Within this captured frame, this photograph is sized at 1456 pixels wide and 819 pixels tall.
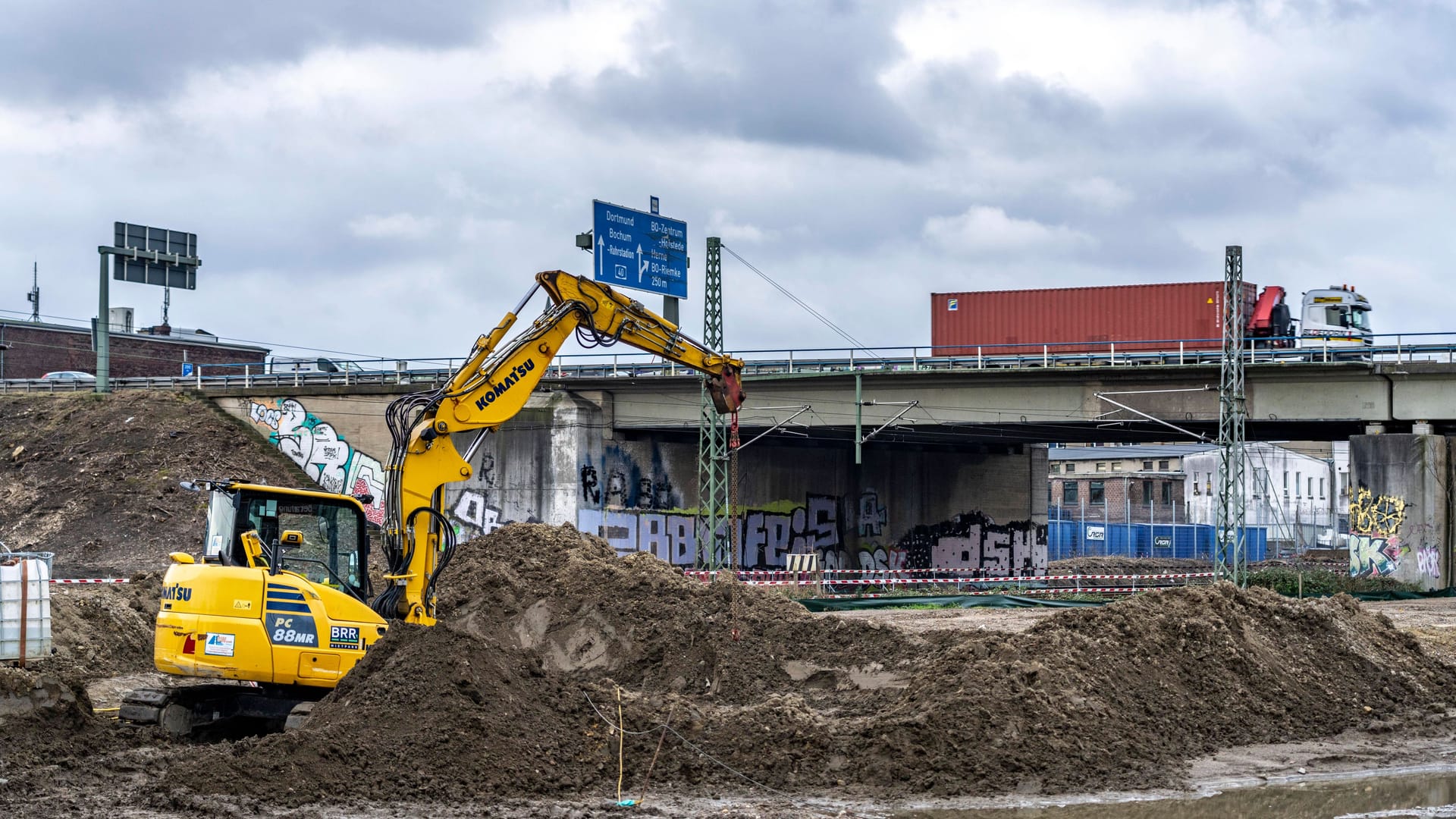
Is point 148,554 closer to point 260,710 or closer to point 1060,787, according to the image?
point 260,710

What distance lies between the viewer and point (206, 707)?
14.1 m

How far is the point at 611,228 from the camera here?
42.3 m

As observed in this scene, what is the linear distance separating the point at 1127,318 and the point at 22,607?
3456 centimetres

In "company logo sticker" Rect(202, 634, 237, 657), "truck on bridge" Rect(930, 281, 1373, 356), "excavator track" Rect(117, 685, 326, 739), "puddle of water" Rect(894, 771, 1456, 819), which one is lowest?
"puddle of water" Rect(894, 771, 1456, 819)

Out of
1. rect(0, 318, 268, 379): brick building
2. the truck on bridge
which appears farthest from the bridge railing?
rect(0, 318, 268, 379): brick building

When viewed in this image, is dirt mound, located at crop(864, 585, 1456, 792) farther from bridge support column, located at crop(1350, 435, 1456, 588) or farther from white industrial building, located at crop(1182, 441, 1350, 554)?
white industrial building, located at crop(1182, 441, 1350, 554)

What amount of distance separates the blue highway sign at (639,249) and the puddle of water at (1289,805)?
101 feet

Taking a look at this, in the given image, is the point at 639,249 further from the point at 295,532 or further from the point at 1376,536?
the point at 295,532

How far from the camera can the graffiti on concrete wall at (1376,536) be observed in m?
38.4

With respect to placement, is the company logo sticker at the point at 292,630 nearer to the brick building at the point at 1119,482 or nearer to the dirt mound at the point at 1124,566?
the dirt mound at the point at 1124,566

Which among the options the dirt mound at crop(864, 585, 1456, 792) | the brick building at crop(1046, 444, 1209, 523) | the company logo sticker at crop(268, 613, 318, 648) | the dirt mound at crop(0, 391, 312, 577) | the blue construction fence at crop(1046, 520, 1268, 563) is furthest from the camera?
the brick building at crop(1046, 444, 1209, 523)

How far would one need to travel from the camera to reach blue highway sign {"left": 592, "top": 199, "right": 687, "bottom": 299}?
4212 cm

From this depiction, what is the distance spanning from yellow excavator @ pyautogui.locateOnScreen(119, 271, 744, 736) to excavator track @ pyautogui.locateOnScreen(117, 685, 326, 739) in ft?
0.04

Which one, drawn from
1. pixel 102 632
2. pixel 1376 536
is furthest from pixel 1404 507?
pixel 102 632
